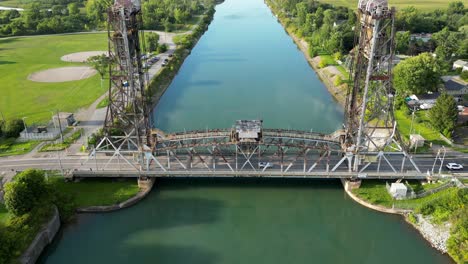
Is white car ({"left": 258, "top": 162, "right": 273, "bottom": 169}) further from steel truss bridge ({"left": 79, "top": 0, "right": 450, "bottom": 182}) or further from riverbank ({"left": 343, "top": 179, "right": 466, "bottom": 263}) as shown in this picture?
riverbank ({"left": 343, "top": 179, "right": 466, "bottom": 263})

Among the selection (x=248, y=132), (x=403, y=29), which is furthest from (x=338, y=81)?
(x=403, y=29)

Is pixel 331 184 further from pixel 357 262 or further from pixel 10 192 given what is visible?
pixel 10 192

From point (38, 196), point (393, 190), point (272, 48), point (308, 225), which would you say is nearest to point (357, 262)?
point (308, 225)

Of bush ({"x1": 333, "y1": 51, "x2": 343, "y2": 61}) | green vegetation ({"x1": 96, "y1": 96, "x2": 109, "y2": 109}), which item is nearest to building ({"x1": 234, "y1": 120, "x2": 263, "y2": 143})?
green vegetation ({"x1": 96, "y1": 96, "x2": 109, "y2": 109})

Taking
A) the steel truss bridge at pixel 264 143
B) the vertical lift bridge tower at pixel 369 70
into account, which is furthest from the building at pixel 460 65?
the vertical lift bridge tower at pixel 369 70

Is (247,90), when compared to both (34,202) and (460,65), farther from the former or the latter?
(34,202)
